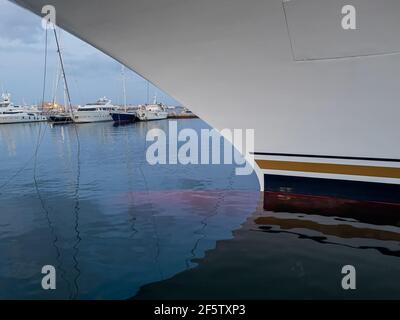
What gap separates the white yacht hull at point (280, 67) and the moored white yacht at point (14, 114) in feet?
226

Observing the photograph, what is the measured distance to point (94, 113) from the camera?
6075 centimetres

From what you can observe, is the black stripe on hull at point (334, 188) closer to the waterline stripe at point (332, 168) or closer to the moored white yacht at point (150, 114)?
the waterline stripe at point (332, 168)

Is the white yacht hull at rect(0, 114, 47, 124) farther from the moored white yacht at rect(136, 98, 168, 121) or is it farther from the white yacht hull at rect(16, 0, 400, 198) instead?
the white yacht hull at rect(16, 0, 400, 198)

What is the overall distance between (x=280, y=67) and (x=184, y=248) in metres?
3.73

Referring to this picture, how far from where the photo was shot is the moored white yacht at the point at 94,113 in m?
59.1

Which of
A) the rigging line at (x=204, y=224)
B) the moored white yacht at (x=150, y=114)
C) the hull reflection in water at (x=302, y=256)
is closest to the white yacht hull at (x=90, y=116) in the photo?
the moored white yacht at (x=150, y=114)

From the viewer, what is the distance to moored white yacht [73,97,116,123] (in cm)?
5906

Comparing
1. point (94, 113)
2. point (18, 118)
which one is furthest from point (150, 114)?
point (18, 118)

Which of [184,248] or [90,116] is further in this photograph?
[90,116]

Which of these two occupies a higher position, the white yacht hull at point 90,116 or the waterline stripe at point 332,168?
the white yacht hull at point 90,116

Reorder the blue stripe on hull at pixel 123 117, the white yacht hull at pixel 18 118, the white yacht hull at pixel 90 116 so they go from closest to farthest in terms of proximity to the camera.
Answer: the white yacht hull at pixel 90 116
the blue stripe on hull at pixel 123 117
the white yacht hull at pixel 18 118

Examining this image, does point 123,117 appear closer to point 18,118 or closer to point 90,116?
point 90,116

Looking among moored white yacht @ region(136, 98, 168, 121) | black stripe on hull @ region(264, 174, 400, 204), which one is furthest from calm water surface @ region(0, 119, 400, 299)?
moored white yacht @ region(136, 98, 168, 121)
